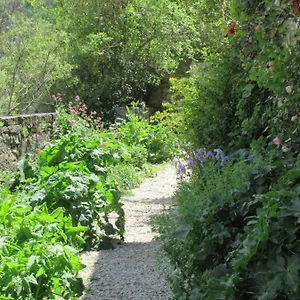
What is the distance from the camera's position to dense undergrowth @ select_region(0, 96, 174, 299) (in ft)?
12.2

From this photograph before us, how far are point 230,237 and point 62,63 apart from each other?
438 inches

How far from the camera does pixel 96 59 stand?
15352 millimetres

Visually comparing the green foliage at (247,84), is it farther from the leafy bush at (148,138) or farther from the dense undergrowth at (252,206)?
the leafy bush at (148,138)

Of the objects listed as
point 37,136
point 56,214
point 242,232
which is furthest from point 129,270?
point 37,136

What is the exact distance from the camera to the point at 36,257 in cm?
369

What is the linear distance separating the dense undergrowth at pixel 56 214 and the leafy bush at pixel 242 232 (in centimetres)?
78

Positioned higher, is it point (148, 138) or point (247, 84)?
point (247, 84)

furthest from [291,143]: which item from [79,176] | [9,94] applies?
[9,94]

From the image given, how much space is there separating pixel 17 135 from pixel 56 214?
131 inches

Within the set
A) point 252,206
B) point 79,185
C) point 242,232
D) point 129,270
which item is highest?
point 252,206

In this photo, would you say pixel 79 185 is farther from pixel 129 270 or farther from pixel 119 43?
pixel 119 43

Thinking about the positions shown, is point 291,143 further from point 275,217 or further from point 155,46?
point 155,46

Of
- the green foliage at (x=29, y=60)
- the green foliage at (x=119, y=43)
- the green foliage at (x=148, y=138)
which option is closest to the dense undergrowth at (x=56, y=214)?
the green foliage at (x=148, y=138)

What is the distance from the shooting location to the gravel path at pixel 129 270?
4457mm
